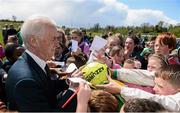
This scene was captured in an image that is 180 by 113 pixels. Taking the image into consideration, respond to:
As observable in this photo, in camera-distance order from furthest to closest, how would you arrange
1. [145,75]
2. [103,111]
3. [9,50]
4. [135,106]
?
[9,50], [145,75], [103,111], [135,106]

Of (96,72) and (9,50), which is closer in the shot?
(96,72)

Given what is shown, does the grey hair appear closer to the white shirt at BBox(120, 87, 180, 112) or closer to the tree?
the white shirt at BBox(120, 87, 180, 112)

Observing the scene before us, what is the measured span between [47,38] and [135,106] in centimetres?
112

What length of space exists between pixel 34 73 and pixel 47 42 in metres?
0.35

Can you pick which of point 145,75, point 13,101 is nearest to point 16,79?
point 13,101

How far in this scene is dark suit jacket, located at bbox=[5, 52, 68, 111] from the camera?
3.21m

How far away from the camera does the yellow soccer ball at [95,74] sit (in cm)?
382

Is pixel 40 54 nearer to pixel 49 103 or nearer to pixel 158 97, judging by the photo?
pixel 49 103

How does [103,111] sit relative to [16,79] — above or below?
below

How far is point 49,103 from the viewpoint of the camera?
3.49m

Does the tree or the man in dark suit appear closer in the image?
the man in dark suit

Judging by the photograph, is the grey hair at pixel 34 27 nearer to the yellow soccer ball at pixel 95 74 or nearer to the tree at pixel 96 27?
the yellow soccer ball at pixel 95 74

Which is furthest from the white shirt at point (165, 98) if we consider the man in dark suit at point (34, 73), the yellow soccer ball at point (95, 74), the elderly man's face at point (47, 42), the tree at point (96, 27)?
the tree at point (96, 27)

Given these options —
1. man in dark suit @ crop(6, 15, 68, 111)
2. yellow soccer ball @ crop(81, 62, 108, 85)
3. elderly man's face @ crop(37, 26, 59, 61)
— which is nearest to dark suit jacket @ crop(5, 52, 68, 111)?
man in dark suit @ crop(6, 15, 68, 111)
